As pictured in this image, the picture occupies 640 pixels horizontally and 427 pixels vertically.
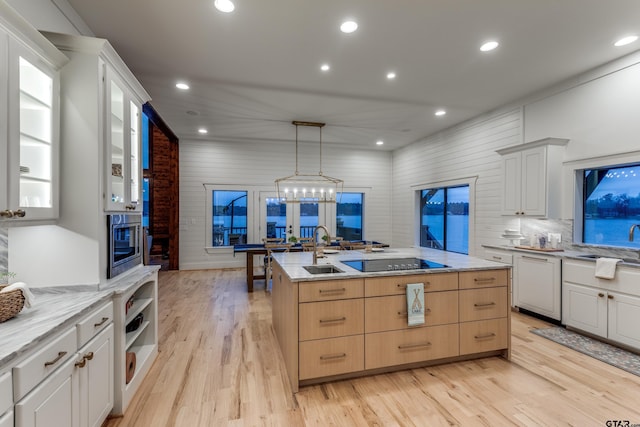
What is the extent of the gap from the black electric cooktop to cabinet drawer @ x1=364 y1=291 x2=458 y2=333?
0.26 metres

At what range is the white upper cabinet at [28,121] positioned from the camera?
1.46 metres

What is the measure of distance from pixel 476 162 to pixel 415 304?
3.88 meters

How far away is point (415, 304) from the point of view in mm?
2553

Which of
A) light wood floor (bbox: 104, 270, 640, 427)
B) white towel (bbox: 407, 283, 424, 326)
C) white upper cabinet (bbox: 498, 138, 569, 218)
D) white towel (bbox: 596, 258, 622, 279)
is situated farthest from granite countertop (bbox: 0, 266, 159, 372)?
white upper cabinet (bbox: 498, 138, 569, 218)

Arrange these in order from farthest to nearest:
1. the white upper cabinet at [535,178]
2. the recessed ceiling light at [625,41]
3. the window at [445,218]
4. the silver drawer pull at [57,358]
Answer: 1. the window at [445,218]
2. the white upper cabinet at [535,178]
3. the recessed ceiling light at [625,41]
4. the silver drawer pull at [57,358]

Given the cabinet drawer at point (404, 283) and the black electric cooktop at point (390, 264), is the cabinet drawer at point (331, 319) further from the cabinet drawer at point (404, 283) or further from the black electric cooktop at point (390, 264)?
the black electric cooktop at point (390, 264)

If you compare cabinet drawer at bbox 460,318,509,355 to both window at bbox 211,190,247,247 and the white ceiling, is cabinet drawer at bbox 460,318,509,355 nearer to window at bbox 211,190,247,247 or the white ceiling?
the white ceiling

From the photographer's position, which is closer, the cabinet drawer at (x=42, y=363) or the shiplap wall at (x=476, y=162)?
the cabinet drawer at (x=42, y=363)

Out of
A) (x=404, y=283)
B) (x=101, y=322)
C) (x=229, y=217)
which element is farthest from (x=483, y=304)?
(x=229, y=217)

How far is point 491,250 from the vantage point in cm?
455

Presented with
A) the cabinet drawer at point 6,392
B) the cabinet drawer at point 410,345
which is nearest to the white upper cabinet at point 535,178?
the cabinet drawer at point 410,345

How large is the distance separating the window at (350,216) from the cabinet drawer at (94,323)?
6.43m

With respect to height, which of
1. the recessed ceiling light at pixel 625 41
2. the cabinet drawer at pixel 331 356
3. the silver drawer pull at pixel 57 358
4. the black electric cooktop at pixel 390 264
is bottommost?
the cabinet drawer at pixel 331 356

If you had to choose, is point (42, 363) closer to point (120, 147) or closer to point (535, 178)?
point (120, 147)
